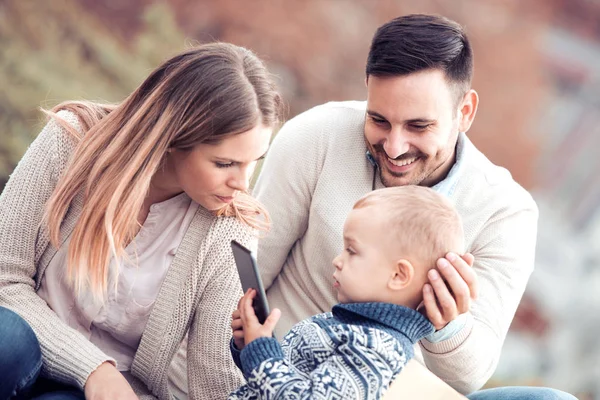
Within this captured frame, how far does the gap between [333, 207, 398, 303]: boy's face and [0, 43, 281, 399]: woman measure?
333 mm

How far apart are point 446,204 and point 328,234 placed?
1.79ft

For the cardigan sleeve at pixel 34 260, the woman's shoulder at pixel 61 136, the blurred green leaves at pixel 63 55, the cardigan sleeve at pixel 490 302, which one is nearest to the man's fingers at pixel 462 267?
the cardigan sleeve at pixel 490 302

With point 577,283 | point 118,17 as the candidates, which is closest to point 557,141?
point 577,283

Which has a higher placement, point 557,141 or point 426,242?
point 426,242

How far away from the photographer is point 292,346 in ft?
5.51

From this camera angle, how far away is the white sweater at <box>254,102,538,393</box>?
2188 millimetres

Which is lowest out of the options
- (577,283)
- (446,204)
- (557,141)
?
(577,283)

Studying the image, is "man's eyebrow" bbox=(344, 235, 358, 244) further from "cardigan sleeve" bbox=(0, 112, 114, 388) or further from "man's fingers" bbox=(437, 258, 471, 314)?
"cardigan sleeve" bbox=(0, 112, 114, 388)

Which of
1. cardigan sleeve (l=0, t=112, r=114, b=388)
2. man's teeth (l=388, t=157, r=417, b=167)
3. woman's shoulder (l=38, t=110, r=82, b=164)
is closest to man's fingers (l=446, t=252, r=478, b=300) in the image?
man's teeth (l=388, t=157, r=417, b=167)

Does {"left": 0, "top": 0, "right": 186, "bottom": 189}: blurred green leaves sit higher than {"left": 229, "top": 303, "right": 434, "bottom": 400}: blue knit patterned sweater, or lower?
lower

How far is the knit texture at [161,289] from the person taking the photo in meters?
1.92

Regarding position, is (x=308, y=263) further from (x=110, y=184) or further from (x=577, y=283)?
(x=577, y=283)

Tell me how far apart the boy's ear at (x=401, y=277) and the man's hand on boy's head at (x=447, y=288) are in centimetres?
4

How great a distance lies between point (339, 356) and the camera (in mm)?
1582
